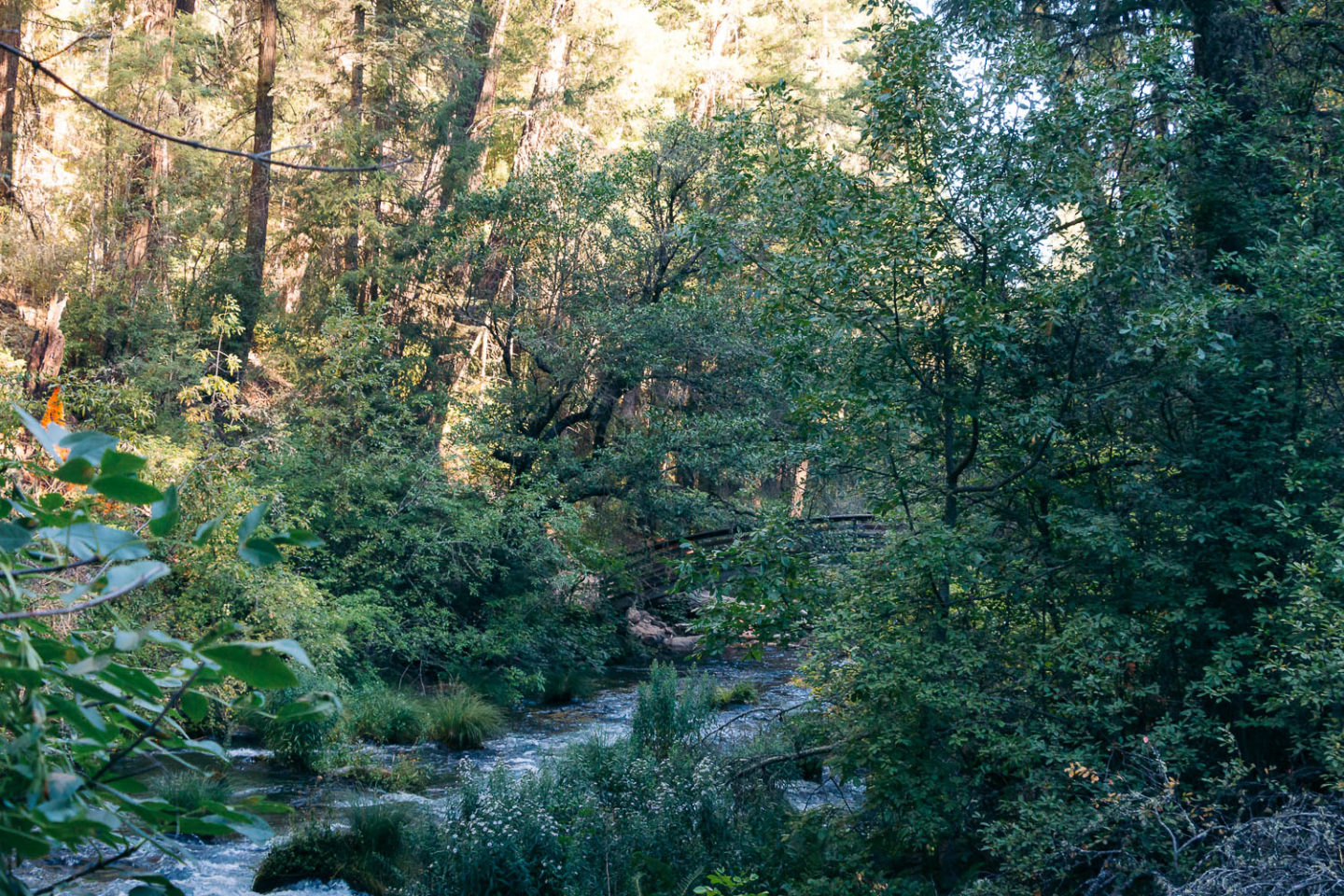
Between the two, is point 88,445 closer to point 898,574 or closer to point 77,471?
point 77,471

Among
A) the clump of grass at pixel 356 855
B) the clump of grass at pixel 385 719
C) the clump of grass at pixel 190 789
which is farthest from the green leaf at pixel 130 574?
the clump of grass at pixel 385 719

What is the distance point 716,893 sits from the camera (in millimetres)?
4488

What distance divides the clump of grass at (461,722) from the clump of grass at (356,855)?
11.4 feet

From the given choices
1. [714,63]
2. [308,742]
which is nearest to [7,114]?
[308,742]

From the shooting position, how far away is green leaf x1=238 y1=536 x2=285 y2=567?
3.53ft

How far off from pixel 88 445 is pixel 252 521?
198mm

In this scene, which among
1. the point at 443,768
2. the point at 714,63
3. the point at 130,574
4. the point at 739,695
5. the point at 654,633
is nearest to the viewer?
the point at 130,574

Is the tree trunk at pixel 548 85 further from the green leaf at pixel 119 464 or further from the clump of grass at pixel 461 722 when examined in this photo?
the green leaf at pixel 119 464

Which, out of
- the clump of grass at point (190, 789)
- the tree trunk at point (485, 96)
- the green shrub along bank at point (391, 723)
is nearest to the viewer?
the clump of grass at point (190, 789)

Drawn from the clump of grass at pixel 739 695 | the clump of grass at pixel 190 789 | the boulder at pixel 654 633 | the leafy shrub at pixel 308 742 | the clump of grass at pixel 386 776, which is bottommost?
the boulder at pixel 654 633

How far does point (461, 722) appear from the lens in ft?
38.2

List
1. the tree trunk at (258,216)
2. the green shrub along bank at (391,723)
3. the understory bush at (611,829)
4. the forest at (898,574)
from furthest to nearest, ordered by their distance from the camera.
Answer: the tree trunk at (258,216) → the green shrub along bank at (391,723) → the understory bush at (611,829) → the forest at (898,574)

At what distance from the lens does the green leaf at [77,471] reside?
1.00 m

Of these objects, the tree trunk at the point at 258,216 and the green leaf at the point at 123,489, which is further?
the tree trunk at the point at 258,216
